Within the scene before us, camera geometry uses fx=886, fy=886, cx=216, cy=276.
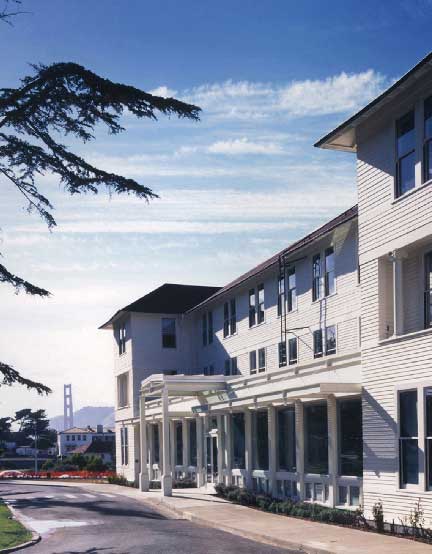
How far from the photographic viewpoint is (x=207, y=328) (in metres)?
48.3

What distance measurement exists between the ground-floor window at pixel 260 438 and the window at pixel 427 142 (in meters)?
13.4

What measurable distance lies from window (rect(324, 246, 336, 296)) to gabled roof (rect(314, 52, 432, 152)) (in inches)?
259

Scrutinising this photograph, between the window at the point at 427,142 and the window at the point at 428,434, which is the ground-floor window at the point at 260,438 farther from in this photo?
the window at the point at 427,142

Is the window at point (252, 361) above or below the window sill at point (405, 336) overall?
below

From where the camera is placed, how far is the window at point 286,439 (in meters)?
28.6

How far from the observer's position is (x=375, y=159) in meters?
22.8

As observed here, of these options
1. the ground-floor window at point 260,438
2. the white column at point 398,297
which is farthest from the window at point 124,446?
the white column at point 398,297

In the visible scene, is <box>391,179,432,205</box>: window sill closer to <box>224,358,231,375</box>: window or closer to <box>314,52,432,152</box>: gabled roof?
<box>314,52,432,152</box>: gabled roof

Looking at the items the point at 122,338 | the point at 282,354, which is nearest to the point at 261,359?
the point at 282,354

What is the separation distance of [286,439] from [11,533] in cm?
1046

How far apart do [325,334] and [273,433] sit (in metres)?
4.25

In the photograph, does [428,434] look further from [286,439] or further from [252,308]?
[252,308]

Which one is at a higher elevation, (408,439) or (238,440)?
(408,439)

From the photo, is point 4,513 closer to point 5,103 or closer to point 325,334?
point 325,334
